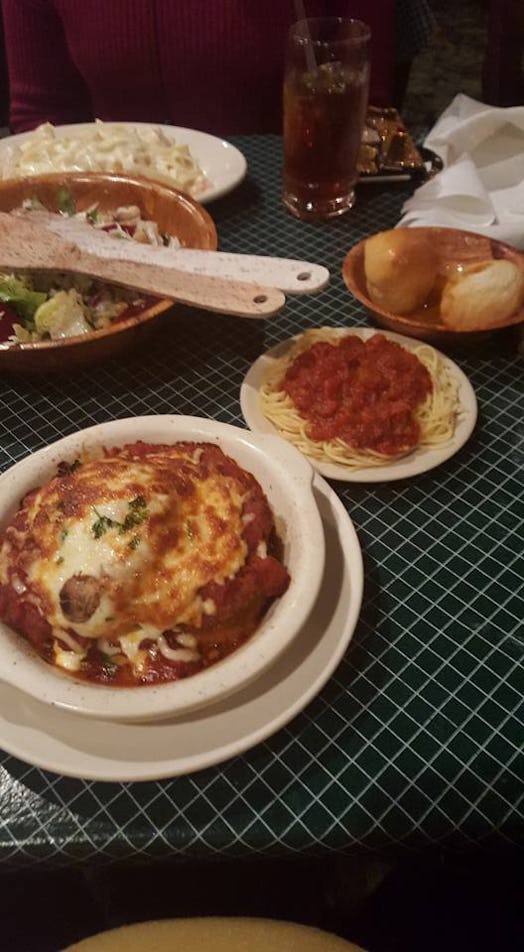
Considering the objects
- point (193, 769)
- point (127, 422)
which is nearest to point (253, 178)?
point (127, 422)

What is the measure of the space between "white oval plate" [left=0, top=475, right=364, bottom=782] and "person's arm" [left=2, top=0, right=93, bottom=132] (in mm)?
2670

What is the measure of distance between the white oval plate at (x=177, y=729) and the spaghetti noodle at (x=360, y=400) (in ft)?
1.39

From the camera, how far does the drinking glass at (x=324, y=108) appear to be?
1908 mm

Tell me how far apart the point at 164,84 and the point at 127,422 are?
225 cm

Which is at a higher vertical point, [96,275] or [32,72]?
[32,72]

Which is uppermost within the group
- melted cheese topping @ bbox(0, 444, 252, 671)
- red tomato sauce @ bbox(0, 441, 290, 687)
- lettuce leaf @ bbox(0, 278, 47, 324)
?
lettuce leaf @ bbox(0, 278, 47, 324)

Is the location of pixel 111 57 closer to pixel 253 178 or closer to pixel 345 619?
pixel 253 178

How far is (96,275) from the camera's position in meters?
1.53

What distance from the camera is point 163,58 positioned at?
2.79 metres

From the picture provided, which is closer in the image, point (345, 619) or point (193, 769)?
point (193, 769)

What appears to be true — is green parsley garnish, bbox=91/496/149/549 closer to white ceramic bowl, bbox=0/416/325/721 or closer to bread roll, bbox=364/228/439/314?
white ceramic bowl, bbox=0/416/325/721

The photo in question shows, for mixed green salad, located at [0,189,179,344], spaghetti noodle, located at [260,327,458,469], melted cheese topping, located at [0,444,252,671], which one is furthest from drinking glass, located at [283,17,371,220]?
melted cheese topping, located at [0,444,252,671]

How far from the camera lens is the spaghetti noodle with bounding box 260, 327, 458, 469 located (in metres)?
1.36

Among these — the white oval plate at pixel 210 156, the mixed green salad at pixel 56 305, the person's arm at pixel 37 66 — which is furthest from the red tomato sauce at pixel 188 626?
the person's arm at pixel 37 66
